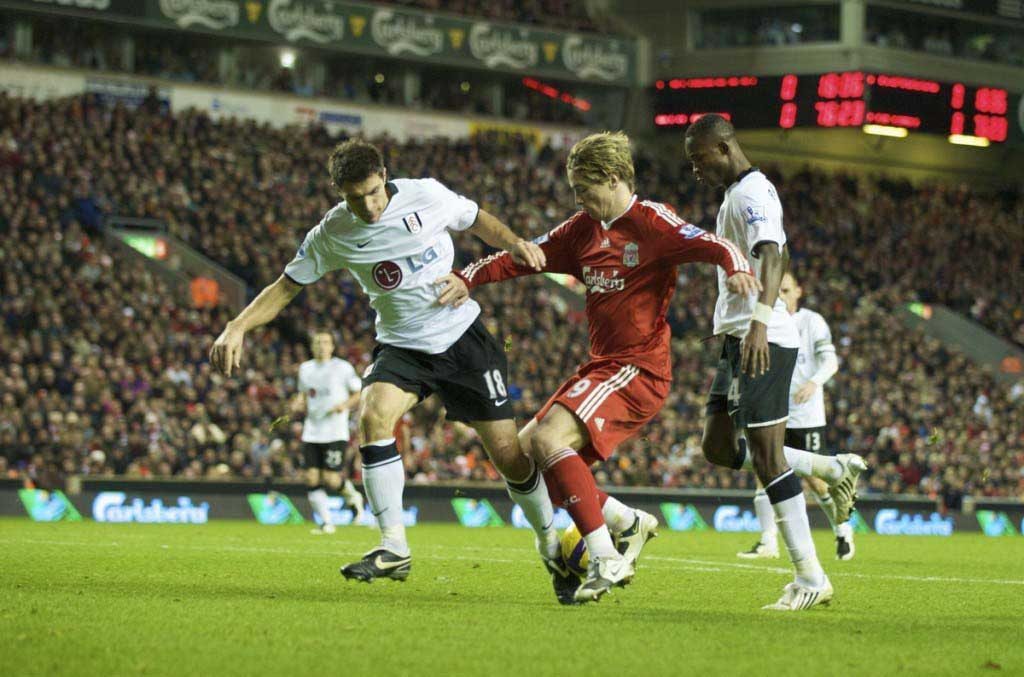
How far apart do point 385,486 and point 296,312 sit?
19746 millimetres

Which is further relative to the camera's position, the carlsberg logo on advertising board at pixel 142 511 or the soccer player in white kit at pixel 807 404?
the carlsberg logo on advertising board at pixel 142 511

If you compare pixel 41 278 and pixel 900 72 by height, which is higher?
pixel 900 72

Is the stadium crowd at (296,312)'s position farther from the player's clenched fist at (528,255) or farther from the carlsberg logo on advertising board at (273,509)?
the player's clenched fist at (528,255)

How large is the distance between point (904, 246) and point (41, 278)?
910 inches

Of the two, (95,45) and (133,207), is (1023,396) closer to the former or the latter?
(133,207)

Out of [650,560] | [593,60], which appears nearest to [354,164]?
[650,560]

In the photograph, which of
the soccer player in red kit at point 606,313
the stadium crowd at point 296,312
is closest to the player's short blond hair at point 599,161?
the soccer player in red kit at point 606,313

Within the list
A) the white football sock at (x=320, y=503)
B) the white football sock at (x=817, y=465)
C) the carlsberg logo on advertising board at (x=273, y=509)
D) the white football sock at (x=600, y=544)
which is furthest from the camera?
the carlsberg logo on advertising board at (x=273, y=509)

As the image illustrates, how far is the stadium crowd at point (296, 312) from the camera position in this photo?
23266mm

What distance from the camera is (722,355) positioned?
850 cm

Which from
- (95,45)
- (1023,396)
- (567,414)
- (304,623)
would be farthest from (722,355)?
(95,45)

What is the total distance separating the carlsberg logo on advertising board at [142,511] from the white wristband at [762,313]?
13695 mm

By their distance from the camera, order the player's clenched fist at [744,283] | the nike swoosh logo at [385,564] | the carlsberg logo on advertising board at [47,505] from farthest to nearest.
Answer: the carlsberg logo on advertising board at [47,505]
the nike swoosh logo at [385,564]
the player's clenched fist at [744,283]

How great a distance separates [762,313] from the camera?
7762 millimetres
